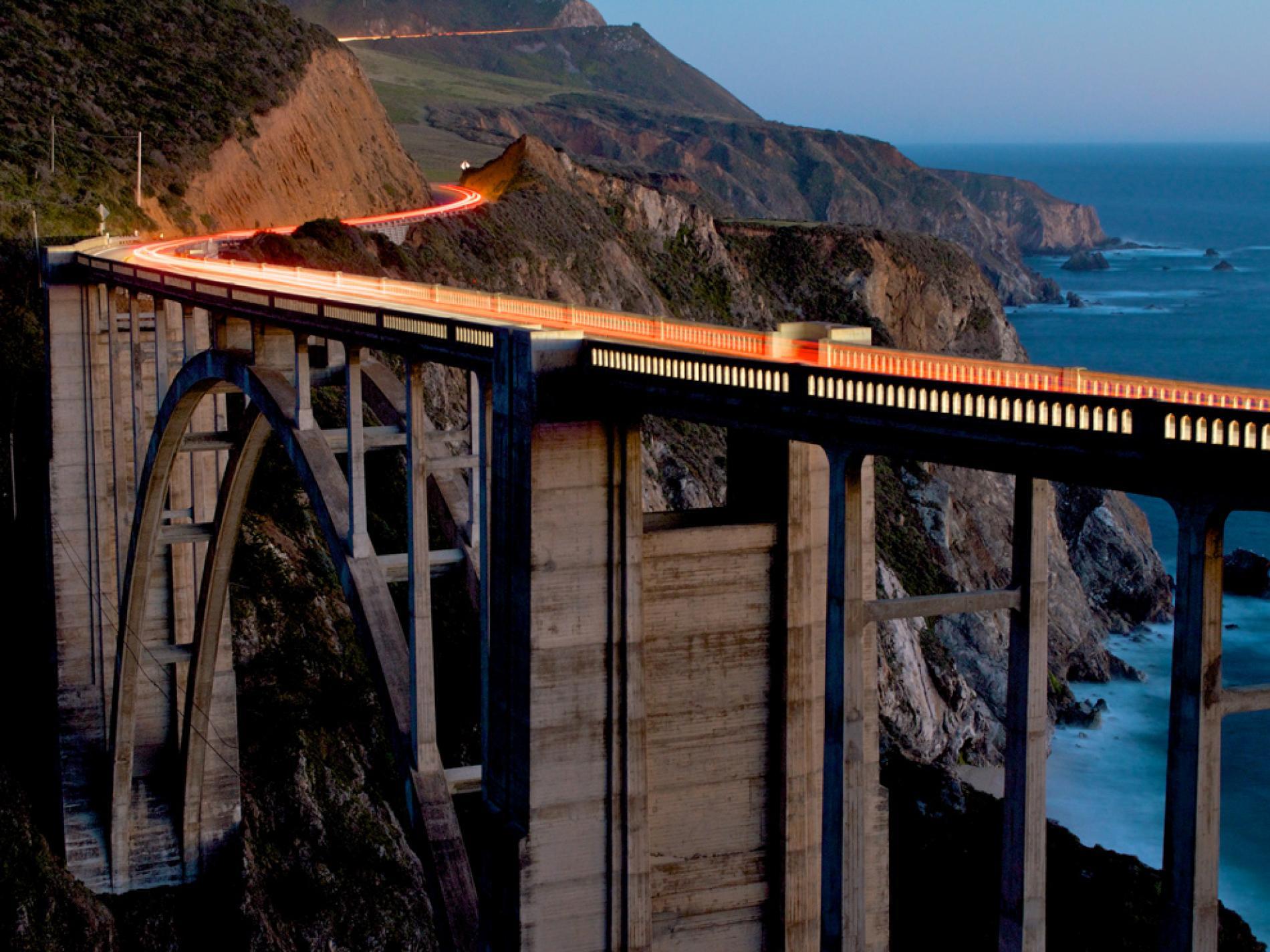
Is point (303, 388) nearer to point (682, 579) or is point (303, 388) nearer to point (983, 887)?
point (682, 579)

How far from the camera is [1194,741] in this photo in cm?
1387

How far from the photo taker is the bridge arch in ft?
87.2

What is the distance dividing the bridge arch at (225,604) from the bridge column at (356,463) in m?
0.19

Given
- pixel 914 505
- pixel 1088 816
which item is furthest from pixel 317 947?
pixel 914 505

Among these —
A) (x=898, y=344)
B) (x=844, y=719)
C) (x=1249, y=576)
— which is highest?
(x=844, y=719)

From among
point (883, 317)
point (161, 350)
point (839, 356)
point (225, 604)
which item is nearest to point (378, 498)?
point (225, 604)

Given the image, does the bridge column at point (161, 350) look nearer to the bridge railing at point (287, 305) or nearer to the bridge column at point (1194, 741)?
the bridge railing at point (287, 305)

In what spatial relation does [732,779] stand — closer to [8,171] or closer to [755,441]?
[755,441]

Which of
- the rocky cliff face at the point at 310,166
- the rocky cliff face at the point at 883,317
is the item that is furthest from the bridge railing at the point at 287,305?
the rocky cliff face at the point at 310,166

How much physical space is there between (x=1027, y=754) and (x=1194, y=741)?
2.93 meters

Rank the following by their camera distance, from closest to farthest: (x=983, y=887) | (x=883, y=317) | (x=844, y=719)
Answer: (x=844, y=719) → (x=983, y=887) → (x=883, y=317)

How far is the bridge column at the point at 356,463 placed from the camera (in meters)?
27.5

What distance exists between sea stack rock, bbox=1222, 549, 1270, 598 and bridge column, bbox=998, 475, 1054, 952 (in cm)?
8378

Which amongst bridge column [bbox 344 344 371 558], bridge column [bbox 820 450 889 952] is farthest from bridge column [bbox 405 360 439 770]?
bridge column [bbox 820 450 889 952]
